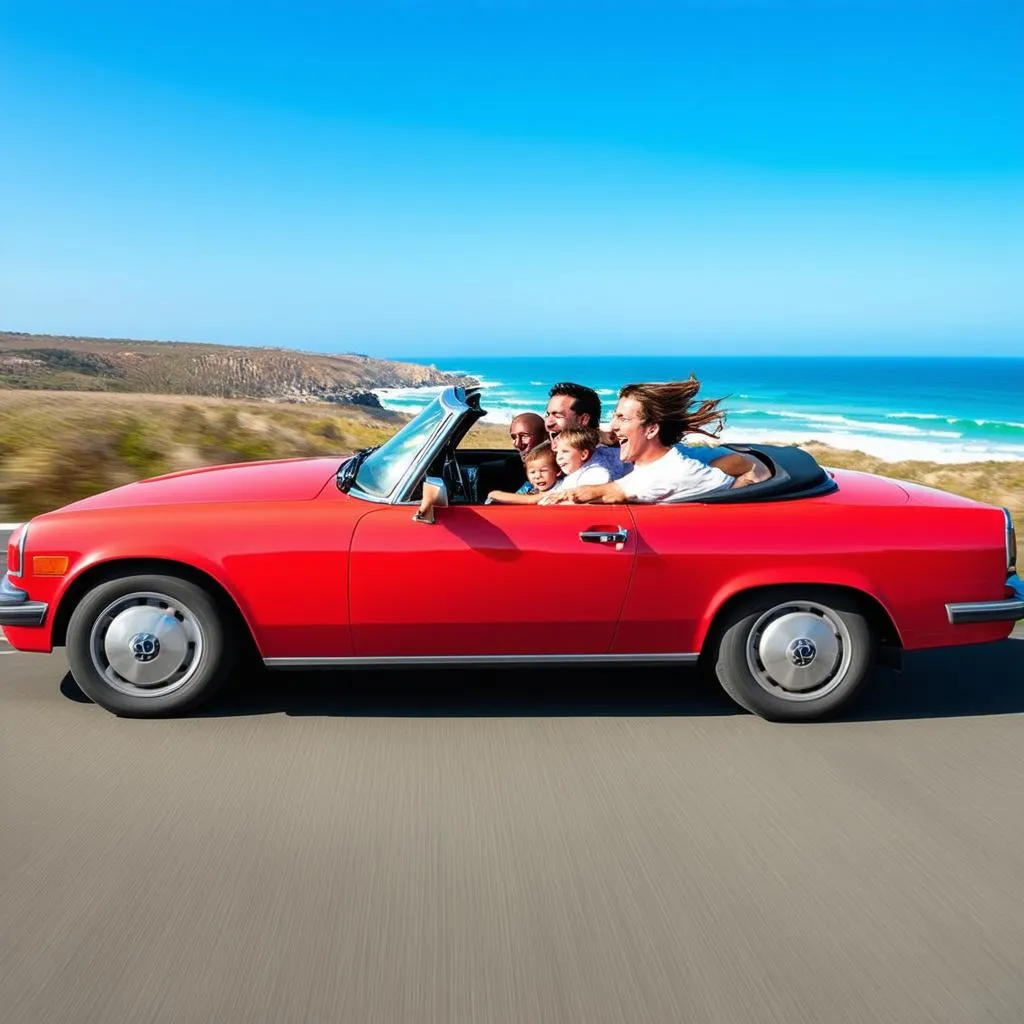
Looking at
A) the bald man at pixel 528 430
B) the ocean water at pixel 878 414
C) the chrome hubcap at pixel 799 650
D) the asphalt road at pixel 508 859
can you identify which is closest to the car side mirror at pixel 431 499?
the asphalt road at pixel 508 859

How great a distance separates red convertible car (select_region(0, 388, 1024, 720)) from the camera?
170 inches

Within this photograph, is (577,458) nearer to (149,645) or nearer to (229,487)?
(229,487)

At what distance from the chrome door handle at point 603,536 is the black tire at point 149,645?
1.51 m

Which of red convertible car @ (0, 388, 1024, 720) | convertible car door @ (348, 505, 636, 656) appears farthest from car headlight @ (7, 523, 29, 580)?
convertible car door @ (348, 505, 636, 656)

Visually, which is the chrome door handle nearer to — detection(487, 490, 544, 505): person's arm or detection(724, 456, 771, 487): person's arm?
detection(487, 490, 544, 505): person's arm

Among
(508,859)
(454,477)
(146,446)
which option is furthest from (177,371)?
(508,859)

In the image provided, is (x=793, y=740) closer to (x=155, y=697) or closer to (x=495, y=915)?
(x=495, y=915)

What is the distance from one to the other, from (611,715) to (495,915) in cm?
180

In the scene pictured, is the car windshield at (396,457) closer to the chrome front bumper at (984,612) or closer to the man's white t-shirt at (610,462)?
the man's white t-shirt at (610,462)

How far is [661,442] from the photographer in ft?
15.5

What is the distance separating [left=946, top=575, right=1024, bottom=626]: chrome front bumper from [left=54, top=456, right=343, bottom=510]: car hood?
2.75 metres

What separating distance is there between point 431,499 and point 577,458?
0.94m

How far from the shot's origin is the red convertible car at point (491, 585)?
4316mm

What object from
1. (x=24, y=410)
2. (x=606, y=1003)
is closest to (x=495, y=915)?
(x=606, y=1003)
